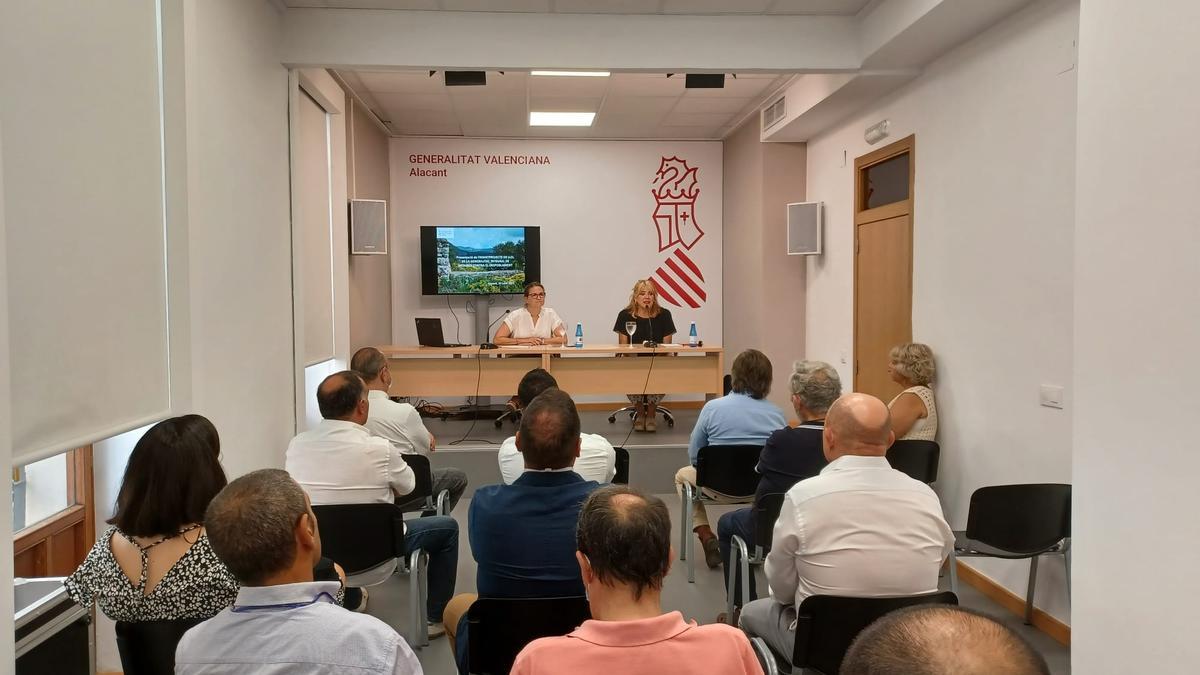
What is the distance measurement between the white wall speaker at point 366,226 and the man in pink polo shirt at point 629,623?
230 inches

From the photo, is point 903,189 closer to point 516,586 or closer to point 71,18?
point 516,586

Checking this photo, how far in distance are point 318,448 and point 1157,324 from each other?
9.60 ft

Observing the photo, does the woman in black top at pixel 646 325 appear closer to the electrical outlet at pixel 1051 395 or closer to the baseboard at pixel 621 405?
the baseboard at pixel 621 405

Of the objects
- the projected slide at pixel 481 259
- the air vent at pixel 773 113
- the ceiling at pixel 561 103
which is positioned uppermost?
the ceiling at pixel 561 103

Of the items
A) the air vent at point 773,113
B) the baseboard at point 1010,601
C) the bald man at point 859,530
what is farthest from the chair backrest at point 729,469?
the air vent at point 773,113

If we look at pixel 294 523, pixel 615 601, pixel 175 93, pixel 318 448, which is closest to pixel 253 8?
pixel 175 93

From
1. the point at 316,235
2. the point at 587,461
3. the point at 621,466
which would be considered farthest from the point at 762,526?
the point at 316,235

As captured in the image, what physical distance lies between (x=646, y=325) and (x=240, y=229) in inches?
168

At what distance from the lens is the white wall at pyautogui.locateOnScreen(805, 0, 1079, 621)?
3762 mm

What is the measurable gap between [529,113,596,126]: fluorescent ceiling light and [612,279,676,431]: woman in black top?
6.46 ft

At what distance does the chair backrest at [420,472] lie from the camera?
393 cm

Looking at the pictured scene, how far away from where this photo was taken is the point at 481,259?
363 inches

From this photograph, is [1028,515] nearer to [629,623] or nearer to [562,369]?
A: [629,623]

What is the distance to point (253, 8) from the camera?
4.30 meters
